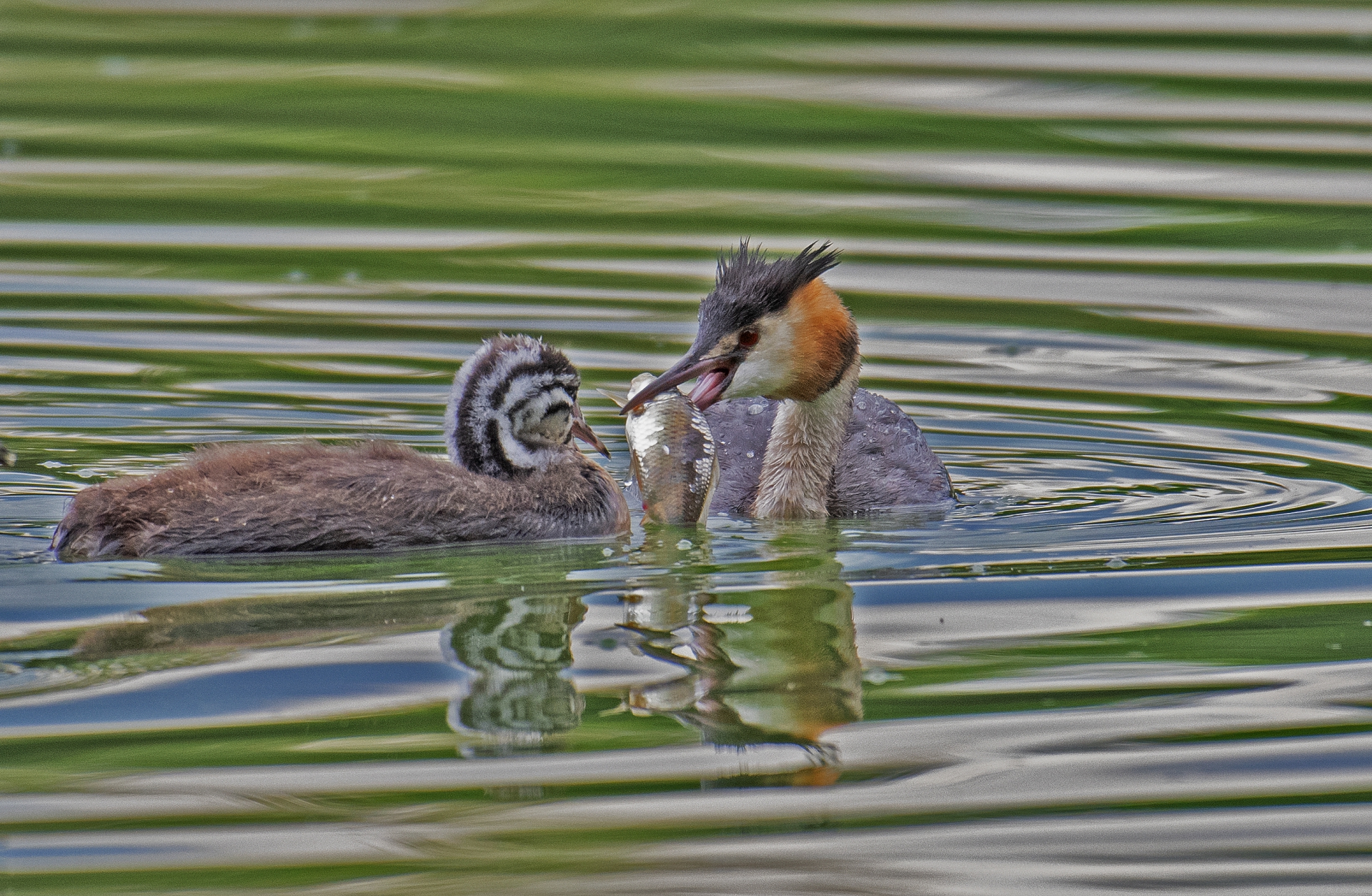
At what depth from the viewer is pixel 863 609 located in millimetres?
6953

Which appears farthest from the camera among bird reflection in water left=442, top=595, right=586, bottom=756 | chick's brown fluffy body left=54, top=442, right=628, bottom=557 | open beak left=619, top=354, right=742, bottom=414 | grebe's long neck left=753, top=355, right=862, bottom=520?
grebe's long neck left=753, top=355, right=862, bottom=520

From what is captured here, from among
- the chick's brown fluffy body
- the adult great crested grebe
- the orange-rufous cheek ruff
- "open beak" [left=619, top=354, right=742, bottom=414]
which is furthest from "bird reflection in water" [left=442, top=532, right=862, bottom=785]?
the orange-rufous cheek ruff

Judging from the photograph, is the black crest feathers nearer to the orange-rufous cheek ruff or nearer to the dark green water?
the orange-rufous cheek ruff

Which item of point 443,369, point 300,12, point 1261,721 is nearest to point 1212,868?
point 1261,721

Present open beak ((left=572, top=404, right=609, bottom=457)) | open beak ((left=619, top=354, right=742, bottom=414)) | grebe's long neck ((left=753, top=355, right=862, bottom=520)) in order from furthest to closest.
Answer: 1. grebe's long neck ((left=753, top=355, right=862, bottom=520))
2. open beak ((left=572, top=404, right=609, bottom=457))
3. open beak ((left=619, top=354, right=742, bottom=414))

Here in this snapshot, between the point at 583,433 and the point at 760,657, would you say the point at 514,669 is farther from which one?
the point at 583,433

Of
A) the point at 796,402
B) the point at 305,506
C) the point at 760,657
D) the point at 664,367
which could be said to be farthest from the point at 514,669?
the point at 664,367

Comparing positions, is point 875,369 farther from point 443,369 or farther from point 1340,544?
point 1340,544

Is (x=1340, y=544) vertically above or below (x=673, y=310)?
below

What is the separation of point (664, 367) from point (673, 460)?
8.75 ft

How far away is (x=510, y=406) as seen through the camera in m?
7.95

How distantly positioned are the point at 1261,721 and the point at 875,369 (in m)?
5.65

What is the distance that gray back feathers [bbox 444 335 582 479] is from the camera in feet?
26.0

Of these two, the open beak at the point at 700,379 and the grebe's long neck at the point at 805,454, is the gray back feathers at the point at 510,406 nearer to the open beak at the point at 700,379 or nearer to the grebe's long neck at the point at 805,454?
the open beak at the point at 700,379
